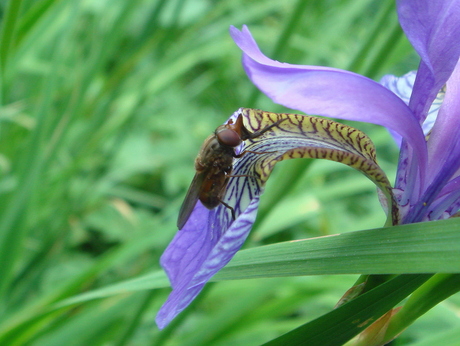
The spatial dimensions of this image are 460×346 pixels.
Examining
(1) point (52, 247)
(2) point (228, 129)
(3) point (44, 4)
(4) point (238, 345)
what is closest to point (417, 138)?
(2) point (228, 129)

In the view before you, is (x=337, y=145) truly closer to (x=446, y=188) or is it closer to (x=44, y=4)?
(x=446, y=188)

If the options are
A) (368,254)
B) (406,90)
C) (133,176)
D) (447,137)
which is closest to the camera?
(368,254)

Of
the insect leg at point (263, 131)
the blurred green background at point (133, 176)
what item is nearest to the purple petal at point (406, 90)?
the blurred green background at point (133, 176)

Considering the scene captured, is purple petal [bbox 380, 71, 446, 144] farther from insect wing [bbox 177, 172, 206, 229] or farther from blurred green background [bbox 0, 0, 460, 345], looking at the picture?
insect wing [bbox 177, 172, 206, 229]

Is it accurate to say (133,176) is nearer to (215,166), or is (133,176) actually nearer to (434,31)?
(215,166)

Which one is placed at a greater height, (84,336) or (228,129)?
(228,129)

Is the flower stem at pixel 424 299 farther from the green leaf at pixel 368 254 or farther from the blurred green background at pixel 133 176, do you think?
the blurred green background at pixel 133 176

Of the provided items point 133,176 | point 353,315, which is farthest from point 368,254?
point 133,176
